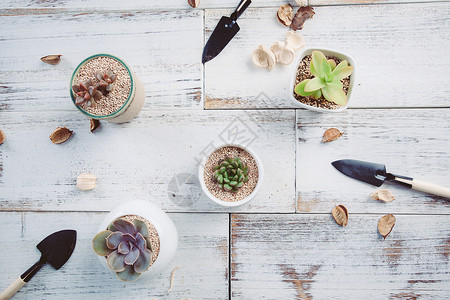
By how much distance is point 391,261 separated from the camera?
996 mm

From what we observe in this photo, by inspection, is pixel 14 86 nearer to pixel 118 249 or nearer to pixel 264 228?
pixel 118 249

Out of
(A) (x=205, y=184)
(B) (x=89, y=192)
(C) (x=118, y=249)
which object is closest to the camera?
(C) (x=118, y=249)

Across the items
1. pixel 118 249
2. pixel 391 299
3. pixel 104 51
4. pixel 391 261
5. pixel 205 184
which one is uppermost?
pixel 104 51

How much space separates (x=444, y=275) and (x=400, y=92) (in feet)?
1.75

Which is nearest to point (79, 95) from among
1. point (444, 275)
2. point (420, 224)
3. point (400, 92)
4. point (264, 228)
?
point (264, 228)

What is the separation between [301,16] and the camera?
1.00 meters

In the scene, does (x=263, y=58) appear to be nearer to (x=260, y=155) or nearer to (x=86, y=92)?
(x=260, y=155)

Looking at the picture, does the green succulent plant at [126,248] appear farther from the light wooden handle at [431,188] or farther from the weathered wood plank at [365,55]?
the light wooden handle at [431,188]

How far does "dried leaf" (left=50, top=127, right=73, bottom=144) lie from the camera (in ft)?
3.25

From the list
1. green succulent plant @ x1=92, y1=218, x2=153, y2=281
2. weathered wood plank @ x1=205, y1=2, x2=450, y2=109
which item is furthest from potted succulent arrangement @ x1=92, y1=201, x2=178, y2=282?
weathered wood plank @ x1=205, y1=2, x2=450, y2=109

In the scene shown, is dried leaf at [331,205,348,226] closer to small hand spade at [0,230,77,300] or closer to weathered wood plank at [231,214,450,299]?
weathered wood plank at [231,214,450,299]

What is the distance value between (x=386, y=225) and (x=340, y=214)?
0.44 ft

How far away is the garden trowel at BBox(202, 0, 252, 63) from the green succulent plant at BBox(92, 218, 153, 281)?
0.51 metres

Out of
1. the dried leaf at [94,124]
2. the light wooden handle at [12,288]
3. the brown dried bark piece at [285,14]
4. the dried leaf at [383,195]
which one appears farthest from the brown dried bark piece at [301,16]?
the light wooden handle at [12,288]
